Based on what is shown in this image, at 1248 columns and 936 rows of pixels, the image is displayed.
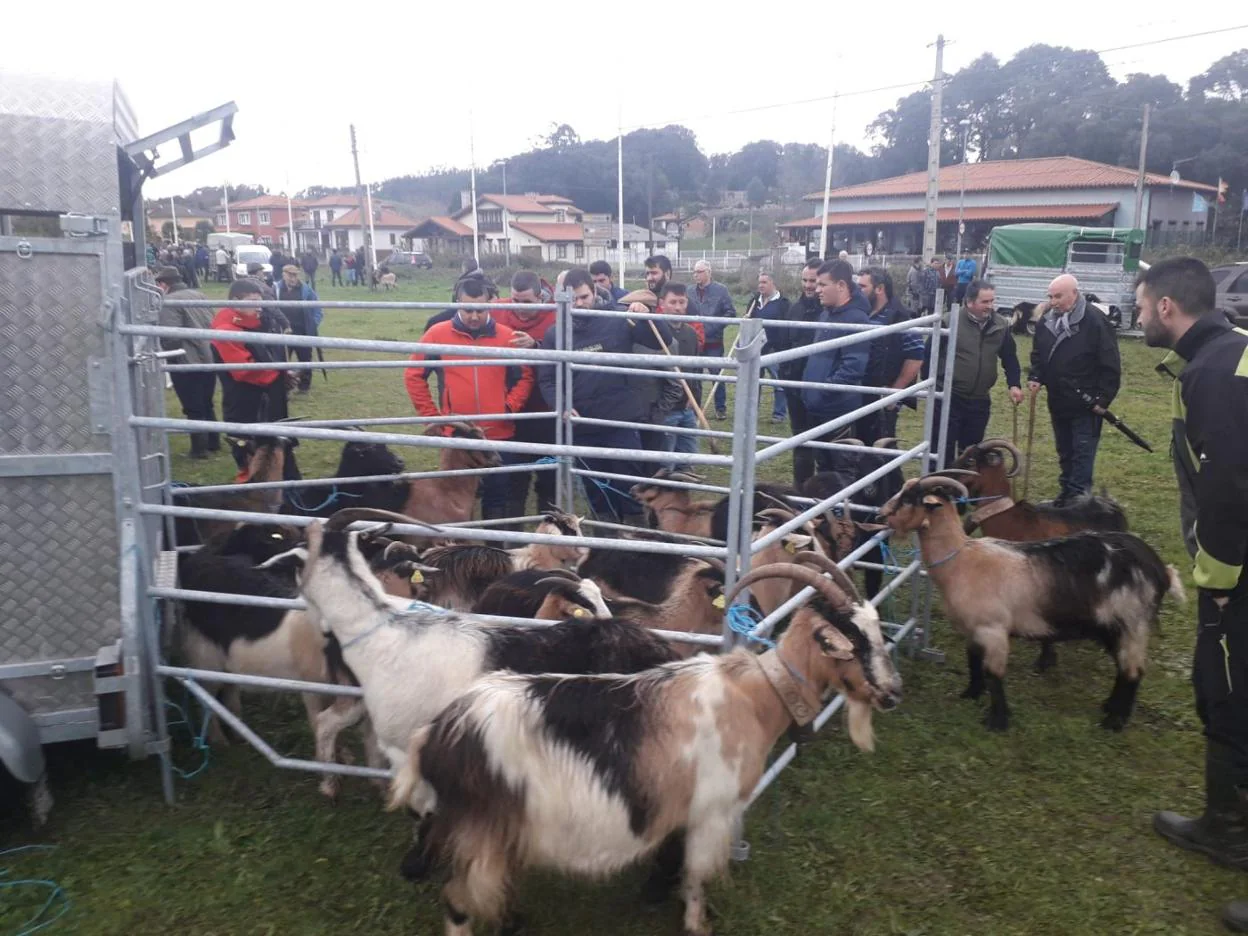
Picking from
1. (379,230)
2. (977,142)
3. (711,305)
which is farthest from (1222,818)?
(379,230)

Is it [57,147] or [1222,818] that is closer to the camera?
[57,147]

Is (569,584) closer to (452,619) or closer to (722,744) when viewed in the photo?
(452,619)

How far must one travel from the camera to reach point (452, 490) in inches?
245

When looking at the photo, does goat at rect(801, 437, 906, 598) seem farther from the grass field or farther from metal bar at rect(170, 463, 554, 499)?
metal bar at rect(170, 463, 554, 499)

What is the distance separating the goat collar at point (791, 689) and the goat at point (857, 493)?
220 centimetres

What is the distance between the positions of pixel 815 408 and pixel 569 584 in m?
3.33

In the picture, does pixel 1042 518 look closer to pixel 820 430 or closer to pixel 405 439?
pixel 820 430

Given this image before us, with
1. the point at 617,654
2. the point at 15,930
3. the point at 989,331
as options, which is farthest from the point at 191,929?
the point at 989,331

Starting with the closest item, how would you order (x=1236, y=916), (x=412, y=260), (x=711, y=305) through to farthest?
(x=1236, y=916) → (x=711, y=305) → (x=412, y=260)

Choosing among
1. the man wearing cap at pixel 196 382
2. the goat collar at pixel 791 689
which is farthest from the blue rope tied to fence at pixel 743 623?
the man wearing cap at pixel 196 382

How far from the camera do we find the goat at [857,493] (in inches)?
217

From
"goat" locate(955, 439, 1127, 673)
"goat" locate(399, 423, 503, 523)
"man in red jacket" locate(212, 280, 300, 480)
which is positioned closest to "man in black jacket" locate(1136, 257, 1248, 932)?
"goat" locate(955, 439, 1127, 673)

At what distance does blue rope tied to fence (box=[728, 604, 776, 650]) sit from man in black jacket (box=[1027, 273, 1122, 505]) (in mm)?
4245

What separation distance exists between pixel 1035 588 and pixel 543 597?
2493mm
